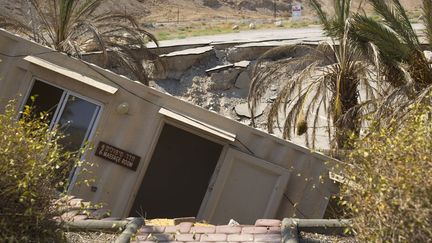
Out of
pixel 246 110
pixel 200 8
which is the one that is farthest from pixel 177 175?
pixel 200 8

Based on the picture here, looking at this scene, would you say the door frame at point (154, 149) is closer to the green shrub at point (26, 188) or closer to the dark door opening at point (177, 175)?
the dark door opening at point (177, 175)

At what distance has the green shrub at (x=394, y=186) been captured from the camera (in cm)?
454

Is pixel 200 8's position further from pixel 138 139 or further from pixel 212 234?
pixel 212 234

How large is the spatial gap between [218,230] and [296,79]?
6.79m

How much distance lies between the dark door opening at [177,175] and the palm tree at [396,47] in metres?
3.42

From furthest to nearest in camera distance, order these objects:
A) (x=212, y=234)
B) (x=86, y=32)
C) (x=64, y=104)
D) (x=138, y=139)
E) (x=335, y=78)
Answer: (x=86, y=32)
(x=335, y=78)
(x=138, y=139)
(x=64, y=104)
(x=212, y=234)

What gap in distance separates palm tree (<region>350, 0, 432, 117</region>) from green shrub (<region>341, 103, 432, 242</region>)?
563 cm

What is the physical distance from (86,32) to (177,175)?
185 inches

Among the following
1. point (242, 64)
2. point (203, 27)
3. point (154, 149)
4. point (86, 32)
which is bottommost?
point (154, 149)

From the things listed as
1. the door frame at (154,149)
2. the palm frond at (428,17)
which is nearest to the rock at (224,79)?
the door frame at (154,149)

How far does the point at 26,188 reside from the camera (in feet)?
17.4

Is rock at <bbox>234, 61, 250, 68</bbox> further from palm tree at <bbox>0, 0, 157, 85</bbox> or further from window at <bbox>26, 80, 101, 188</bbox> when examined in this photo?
window at <bbox>26, 80, 101, 188</bbox>

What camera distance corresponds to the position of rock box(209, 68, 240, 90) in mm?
19094

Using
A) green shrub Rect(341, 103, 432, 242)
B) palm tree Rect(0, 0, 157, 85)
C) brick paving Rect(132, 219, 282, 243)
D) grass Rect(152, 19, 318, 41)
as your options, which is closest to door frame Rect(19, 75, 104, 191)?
palm tree Rect(0, 0, 157, 85)
